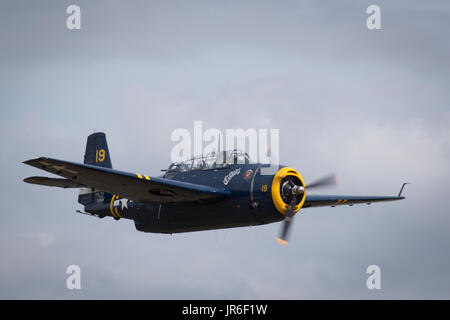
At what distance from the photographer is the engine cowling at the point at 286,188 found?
3331 centimetres

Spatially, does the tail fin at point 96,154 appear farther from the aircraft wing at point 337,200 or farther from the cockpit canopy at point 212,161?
the aircraft wing at point 337,200

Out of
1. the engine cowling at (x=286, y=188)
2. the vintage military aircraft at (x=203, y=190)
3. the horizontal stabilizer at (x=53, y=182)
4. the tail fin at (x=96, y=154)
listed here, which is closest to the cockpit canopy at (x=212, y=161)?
the vintage military aircraft at (x=203, y=190)

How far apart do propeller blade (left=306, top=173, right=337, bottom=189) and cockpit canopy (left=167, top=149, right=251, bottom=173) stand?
2.75 meters

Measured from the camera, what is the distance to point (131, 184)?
3381cm

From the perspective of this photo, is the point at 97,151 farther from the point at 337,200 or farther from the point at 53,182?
the point at 337,200

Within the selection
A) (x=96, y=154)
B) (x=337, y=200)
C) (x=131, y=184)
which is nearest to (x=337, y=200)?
(x=337, y=200)

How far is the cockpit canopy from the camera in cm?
3491

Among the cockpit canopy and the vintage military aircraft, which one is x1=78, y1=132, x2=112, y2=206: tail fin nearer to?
the vintage military aircraft

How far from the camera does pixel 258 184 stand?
33656mm

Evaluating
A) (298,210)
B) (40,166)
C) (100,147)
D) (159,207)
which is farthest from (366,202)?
(40,166)

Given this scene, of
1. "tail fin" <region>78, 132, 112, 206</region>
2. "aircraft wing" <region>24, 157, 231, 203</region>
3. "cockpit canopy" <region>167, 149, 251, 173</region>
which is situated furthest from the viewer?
"tail fin" <region>78, 132, 112, 206</region>

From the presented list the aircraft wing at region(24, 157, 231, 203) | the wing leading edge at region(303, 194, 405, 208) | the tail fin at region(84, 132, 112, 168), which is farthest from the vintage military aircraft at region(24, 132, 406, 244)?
the tail fin at region(84, 132, 112, 168)
